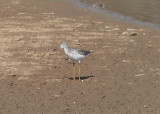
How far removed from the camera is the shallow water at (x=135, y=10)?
67.7 ft

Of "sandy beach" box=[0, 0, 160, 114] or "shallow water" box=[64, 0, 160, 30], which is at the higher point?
"sandy beach" box=[0, 0, 160, 114]

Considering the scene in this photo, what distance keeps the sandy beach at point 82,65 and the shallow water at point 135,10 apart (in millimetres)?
1617

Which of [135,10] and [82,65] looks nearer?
[82,65]

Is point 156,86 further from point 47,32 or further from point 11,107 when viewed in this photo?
point 47,32

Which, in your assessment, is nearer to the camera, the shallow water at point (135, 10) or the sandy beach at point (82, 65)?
the sandy beach at point (82, 65)

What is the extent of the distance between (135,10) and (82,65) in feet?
40.3

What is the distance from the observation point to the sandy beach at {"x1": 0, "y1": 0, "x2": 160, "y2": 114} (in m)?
9.06

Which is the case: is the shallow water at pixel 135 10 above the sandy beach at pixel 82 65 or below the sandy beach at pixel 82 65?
below

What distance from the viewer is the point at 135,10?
938 inches

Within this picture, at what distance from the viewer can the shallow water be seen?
20.6 metres

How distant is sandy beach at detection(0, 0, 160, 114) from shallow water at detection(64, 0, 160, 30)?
5.30 feet

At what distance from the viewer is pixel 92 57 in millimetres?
12992

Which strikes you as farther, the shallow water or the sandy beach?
the shallow water

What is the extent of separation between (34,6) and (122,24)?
690 cm
